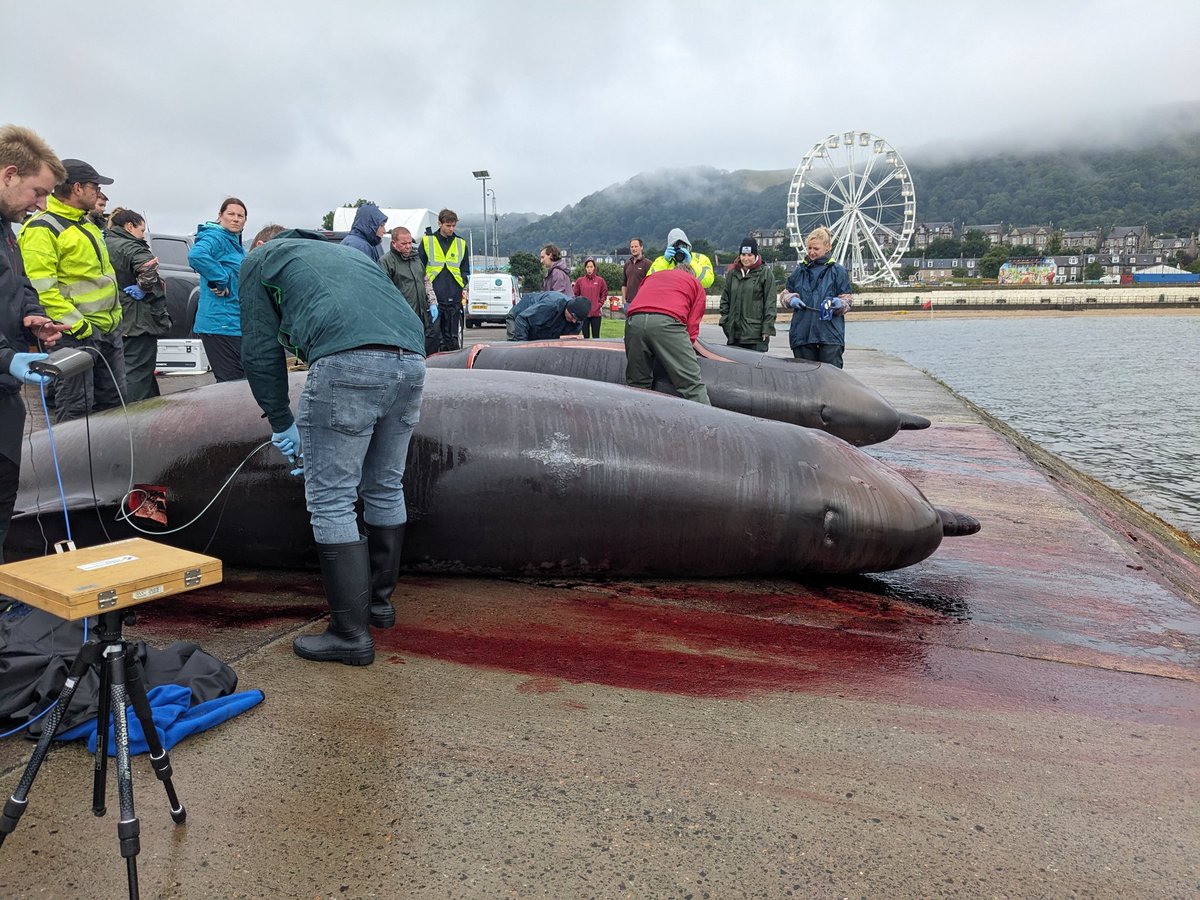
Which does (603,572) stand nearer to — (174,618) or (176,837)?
(174,618)

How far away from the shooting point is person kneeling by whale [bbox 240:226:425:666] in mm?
3287

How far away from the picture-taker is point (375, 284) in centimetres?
347

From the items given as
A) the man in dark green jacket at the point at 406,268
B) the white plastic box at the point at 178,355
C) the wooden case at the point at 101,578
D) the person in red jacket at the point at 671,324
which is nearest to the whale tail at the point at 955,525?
Answer: the person in red jacket at the point at 671,324

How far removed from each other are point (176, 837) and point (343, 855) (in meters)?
0.47

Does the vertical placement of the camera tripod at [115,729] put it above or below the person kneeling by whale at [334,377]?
below

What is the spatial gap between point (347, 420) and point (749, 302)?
7690 millimetres

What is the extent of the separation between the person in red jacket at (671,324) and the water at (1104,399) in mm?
4819

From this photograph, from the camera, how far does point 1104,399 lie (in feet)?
57.7

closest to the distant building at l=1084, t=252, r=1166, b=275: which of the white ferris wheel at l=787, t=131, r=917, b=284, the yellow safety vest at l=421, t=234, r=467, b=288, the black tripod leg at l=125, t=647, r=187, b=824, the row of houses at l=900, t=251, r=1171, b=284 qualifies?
the row of houses at l=900, t=251, r=1171, b=284

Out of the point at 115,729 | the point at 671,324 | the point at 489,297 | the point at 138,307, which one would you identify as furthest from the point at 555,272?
the point at 489,297

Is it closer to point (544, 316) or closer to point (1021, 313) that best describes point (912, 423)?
point (544, 316)

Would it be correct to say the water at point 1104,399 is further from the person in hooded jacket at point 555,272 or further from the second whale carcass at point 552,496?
the person in hooded jacket at point 555,272

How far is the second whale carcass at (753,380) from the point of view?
8.41 m

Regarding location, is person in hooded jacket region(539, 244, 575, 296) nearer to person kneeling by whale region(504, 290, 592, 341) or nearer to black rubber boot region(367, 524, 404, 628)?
person kneeling by whale region(504, 290, 592, 341)
